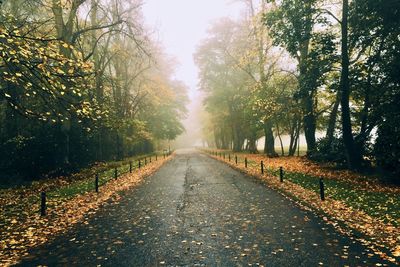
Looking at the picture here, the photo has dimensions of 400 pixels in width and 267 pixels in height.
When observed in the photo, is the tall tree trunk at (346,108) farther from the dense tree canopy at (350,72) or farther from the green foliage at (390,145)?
the green foliage at (390,145)

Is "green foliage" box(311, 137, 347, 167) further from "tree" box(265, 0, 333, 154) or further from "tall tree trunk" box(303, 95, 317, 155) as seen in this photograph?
"tree" box(265, 0, 333, 154)

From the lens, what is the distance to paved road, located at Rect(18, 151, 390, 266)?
254 inches

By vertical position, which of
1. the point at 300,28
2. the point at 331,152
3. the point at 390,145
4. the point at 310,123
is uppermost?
the point at 300,28

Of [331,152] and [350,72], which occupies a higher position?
[350,72]

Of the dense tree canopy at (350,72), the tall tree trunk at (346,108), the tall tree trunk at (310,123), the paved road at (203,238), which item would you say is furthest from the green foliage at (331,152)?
the paved road at (203,238)

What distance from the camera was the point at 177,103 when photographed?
56438 millimetres

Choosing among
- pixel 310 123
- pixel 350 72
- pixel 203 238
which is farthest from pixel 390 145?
pixel 310 123

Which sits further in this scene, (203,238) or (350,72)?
(350,72)

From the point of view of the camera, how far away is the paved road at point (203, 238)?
6.45m

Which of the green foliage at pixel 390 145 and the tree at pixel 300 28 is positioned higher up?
the tree at pixel 300 28

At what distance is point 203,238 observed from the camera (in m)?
7.76

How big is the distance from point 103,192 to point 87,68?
768 centimetres

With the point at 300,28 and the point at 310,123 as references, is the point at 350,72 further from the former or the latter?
the point at 310,123

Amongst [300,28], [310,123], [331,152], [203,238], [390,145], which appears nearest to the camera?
[203,238]
